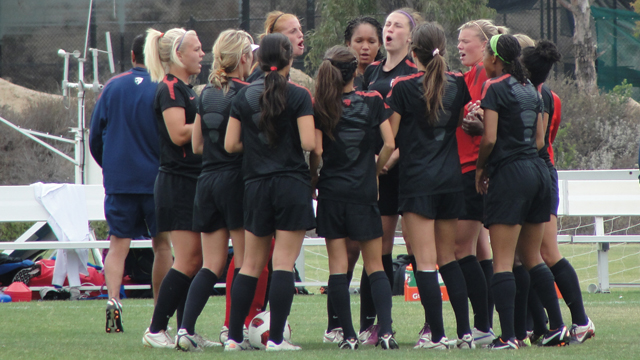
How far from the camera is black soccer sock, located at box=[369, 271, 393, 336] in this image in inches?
178

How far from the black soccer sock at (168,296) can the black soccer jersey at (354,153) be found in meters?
0.98

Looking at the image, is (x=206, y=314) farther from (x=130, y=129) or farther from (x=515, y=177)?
(x=515, y=177)

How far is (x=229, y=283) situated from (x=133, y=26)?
17529 millimetres

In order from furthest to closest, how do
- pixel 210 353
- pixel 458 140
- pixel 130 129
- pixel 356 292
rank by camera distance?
pixel 356 292, pixel 130 129, pixel 458 140, pixel 210 353

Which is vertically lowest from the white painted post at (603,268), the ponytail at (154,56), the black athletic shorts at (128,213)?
the white painted post at (603,268)

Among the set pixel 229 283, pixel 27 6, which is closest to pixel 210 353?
pixel 229 283

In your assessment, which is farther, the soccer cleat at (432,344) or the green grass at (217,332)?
the soccer cleat at (432,344)

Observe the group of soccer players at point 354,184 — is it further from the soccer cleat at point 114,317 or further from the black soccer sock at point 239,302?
the soccer cleat at point 114,317

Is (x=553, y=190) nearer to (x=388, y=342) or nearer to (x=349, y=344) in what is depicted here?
(x=388, y=342)

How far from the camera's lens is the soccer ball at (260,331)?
4770 millimetres

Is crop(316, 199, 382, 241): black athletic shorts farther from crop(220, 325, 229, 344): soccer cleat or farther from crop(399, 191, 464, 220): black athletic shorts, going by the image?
crop(220, 325, 229, 344): soccer cleat

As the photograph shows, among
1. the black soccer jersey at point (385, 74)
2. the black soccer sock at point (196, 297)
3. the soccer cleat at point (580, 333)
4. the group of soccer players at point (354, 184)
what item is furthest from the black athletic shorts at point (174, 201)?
the soccer cleat at point (580, 333)

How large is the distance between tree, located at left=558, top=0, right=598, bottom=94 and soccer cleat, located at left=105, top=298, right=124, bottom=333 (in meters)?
16.3

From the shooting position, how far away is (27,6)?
21.6m
